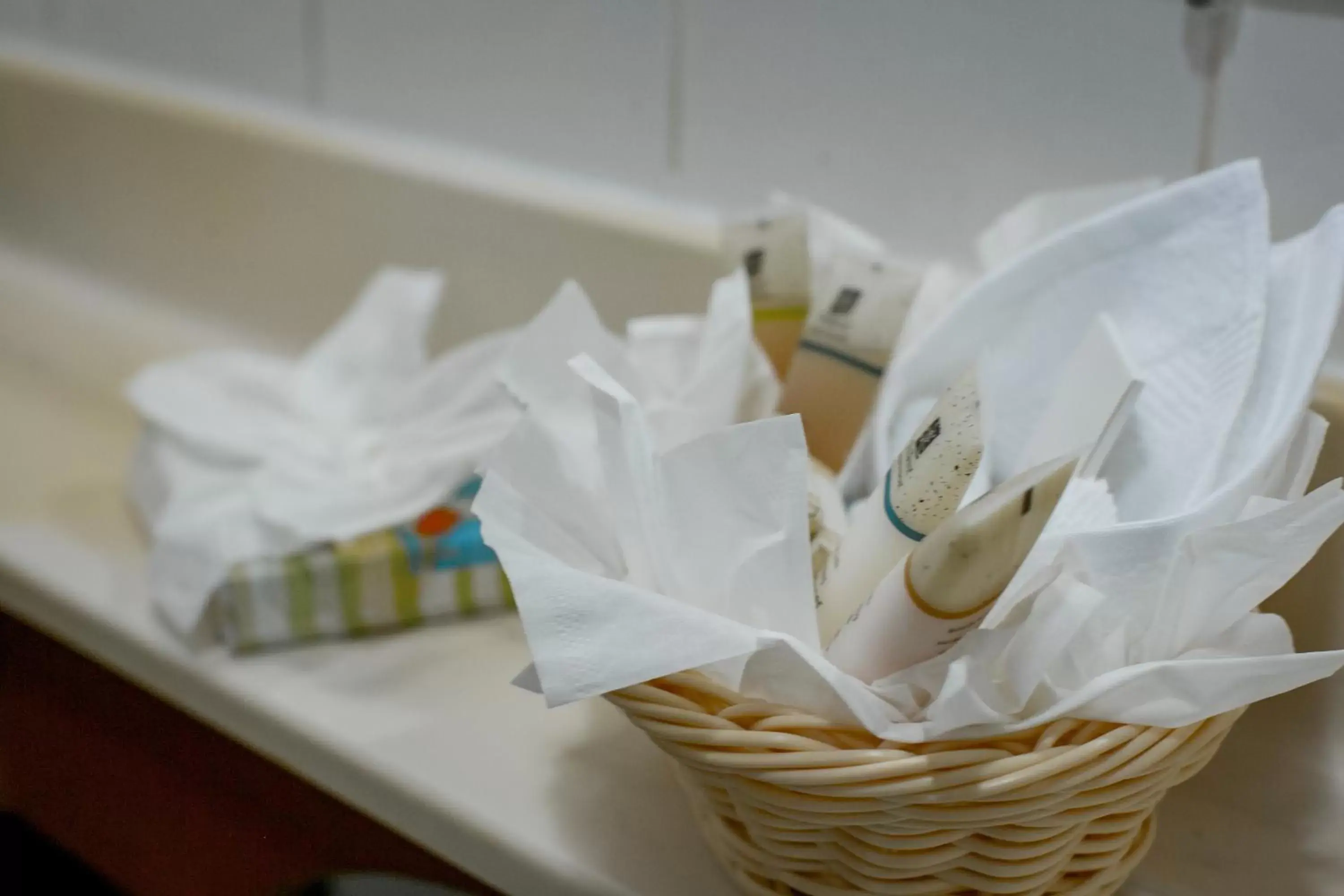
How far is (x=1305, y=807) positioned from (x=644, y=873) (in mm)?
259

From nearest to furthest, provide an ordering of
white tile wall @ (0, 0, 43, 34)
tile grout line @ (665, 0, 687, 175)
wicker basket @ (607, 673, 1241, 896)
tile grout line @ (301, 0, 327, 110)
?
wicker basket @ (607, 673, 1241, 896)
tile grout line @ (665, 0, 687, 175)
tile grout line @ (301, 0, 327, 110)
white tile wall @ (0, 0, 43, 34)

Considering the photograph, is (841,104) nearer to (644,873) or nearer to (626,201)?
(626,201)

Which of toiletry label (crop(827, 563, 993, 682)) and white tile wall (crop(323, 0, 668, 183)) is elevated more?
white tile wall (crop(323, 0, 668, 183))

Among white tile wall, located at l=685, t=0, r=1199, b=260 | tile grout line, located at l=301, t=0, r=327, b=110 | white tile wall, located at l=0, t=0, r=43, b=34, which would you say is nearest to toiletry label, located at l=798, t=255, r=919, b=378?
white tile wall, located at l=685, t=0, r=1199, b=260

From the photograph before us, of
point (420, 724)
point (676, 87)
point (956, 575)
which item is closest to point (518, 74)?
point (676, 87)

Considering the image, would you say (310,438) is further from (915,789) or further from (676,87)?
(915,789)

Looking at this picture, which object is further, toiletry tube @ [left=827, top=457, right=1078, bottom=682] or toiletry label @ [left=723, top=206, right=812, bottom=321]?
toiletry label @ [left=723, top=206, right=812, bottom=321]

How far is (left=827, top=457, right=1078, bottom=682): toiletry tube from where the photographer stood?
1.20 ft

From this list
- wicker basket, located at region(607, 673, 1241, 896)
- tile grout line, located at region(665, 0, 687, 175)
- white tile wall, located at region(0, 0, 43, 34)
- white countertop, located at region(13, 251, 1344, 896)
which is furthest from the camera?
white tile wall, located at region(0, 0, 43, 34)

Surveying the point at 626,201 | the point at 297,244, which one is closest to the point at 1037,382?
the point at 626,201

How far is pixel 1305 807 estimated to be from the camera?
512 millimetres

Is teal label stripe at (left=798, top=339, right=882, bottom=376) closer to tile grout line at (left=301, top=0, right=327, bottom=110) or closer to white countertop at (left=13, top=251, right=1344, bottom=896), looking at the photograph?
white countertop at (left=13, top=251, right=1344, bottom=896)

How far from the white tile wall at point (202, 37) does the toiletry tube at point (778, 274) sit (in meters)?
0.45

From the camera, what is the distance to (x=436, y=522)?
617 millimetres
